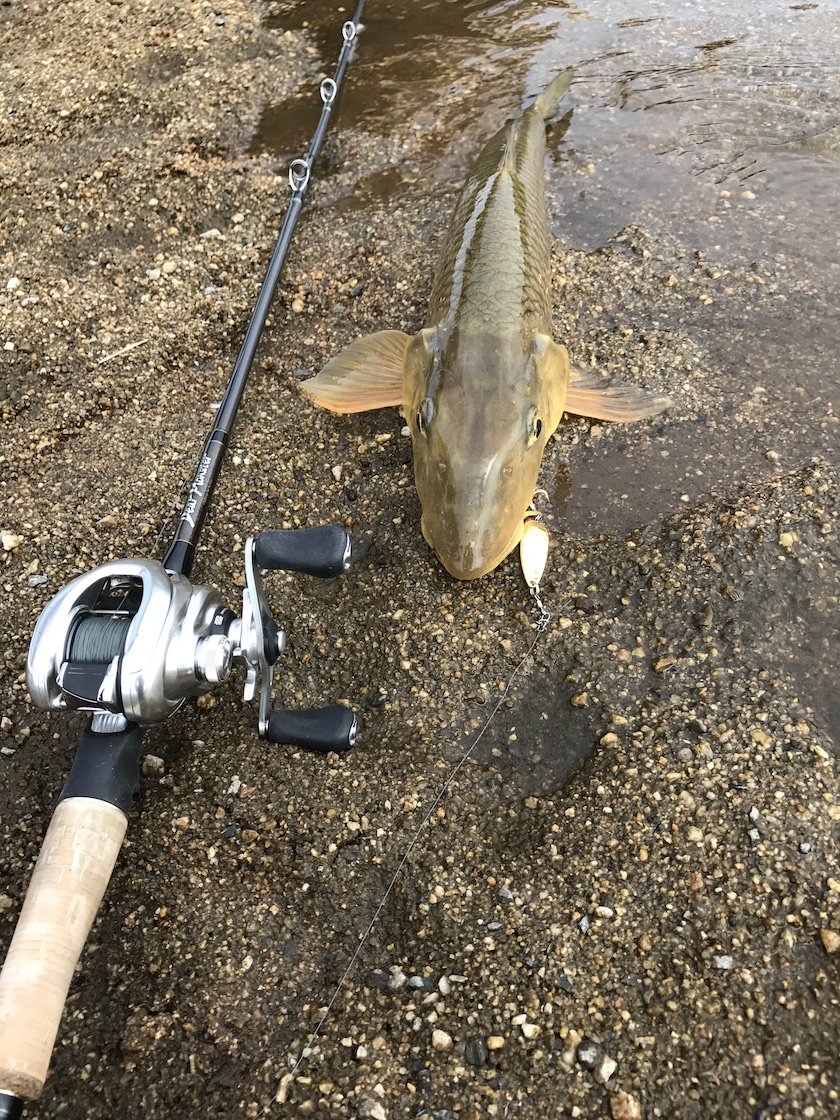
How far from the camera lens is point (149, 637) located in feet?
6.47

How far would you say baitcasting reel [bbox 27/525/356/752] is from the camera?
6.42 feet

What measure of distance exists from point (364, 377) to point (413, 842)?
2.08m

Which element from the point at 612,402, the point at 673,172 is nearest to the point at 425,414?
the point at 612,402

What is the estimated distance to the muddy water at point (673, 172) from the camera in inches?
132

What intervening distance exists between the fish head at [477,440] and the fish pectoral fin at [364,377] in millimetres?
272

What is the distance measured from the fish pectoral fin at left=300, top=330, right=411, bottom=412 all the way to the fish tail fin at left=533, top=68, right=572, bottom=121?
272cm

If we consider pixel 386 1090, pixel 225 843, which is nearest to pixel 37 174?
pixel 225 843

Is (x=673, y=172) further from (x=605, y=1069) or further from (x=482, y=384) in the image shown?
(x=605, y=1069)

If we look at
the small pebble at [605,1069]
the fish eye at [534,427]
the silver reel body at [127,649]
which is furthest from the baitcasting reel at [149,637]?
the small pebble at [605,1069]

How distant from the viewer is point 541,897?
2.26m

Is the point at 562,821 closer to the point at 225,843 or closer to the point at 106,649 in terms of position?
the point at 225,843

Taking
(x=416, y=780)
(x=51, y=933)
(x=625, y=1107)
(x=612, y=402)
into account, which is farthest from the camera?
(x=612, y=402)

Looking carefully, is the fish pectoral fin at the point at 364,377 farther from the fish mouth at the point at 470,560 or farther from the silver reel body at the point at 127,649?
the silver reel body at the point at 127,649

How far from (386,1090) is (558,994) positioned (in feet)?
1.67
